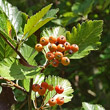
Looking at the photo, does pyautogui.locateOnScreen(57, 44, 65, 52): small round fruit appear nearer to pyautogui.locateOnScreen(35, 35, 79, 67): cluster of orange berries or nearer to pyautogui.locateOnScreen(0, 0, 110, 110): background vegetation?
pyautogui.locateOnScreen(35, 35, 79, 67): cluster of orange berries

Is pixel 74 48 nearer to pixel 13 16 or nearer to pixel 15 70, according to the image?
pixel 15 70

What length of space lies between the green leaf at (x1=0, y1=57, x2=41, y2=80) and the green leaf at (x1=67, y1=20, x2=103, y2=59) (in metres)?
0.22

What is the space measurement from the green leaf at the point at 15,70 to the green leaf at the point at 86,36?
216 mm

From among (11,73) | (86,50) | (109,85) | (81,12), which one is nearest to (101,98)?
(109,85)

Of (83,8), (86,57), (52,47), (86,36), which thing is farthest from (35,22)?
(86,57)

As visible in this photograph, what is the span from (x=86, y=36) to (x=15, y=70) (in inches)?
13.8

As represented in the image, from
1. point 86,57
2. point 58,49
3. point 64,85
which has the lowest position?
point 86,57

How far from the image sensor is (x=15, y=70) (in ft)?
3.23

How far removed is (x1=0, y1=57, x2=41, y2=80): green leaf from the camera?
37.8 inches

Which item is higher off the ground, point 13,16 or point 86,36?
point 13,16

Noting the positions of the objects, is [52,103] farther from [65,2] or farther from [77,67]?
[65,2]

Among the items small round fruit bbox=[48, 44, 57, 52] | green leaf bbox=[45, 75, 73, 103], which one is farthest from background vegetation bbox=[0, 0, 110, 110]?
small round fruit bbox=[48, 44, 57, 52]

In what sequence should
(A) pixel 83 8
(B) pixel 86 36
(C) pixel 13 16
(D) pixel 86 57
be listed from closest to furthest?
(B) pixel 86 36 → (C) pixel 13 16 → (A) pixel 83 8 → (D) pixel 86 57

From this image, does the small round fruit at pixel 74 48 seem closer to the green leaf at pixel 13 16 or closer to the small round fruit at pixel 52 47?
the small round fruit at pixel 52 47
